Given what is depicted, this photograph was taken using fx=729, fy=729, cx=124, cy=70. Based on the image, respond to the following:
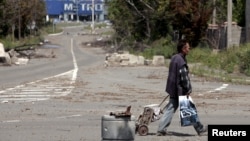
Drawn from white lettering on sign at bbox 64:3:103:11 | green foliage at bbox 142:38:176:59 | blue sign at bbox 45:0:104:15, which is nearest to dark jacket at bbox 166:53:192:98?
green foliage at bbox 142:38:176:59

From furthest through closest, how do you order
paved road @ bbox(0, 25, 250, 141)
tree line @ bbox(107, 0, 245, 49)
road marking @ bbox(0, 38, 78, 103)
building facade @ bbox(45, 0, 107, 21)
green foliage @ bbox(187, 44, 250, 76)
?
building facade @ bbox(45, 0, 107, 21), tree line @ bbox(107, 0, 245, 49), green foliage @ bbox(187, 44, 250, 76), road marking @ bbox(0, 38, 78, 103), paved road @ bbox(0, 25, 250, 141)

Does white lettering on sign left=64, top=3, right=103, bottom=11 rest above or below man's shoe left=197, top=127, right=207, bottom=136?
below

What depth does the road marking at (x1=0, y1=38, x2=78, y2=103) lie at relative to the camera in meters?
22.8

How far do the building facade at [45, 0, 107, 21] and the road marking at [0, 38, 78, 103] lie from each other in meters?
119

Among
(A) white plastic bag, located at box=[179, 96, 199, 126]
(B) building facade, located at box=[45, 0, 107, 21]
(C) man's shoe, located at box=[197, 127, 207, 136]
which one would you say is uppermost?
(A) white plastic bag, located at box=[179, 96, 199, 126]

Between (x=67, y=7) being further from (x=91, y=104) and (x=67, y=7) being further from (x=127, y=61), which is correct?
(x=91, y=104)

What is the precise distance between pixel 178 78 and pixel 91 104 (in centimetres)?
710

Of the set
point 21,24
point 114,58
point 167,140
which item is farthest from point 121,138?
point 21,24

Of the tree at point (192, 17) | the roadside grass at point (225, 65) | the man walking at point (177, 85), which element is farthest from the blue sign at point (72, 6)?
the man walking at point (177, 85)

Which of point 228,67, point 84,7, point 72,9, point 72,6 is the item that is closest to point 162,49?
point 228,67

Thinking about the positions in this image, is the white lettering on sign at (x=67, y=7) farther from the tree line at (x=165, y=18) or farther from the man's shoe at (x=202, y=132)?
the man's shoe at (x=202, y=132)

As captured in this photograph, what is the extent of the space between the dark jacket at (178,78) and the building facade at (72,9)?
136 meters

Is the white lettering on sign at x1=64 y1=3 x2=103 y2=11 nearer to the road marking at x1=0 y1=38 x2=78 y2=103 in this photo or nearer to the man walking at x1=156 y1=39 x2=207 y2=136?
the road marking at x1=0 y1=38 x2=78 y2=103

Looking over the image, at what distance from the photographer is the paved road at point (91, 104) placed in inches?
577
